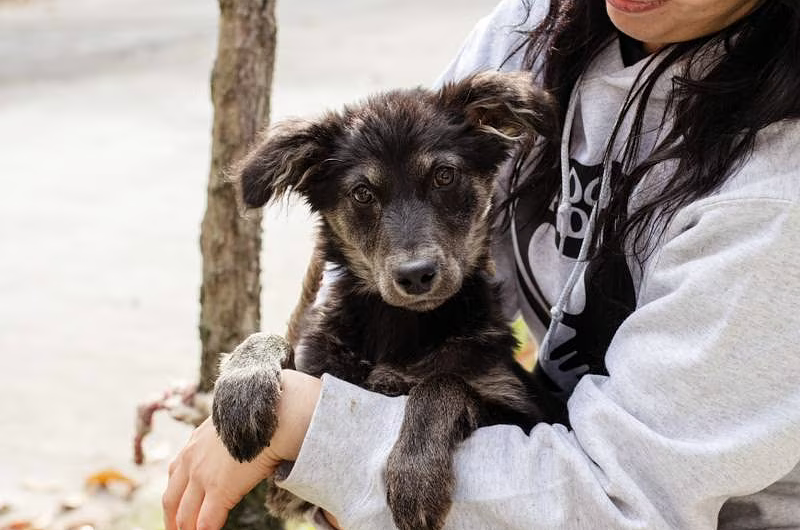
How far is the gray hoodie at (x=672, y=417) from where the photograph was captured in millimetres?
2090

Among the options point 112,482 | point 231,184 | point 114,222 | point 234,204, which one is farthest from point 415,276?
point 114,222

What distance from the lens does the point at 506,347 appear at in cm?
294

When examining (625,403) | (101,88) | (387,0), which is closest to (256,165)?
(625,403)

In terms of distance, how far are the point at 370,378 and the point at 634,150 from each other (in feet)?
3.05

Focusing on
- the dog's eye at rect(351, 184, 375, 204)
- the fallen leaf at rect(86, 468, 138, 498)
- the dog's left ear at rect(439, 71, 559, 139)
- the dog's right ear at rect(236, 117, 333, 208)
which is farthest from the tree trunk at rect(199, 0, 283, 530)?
the dog's left ear at rect(439, 71, 559, 139)

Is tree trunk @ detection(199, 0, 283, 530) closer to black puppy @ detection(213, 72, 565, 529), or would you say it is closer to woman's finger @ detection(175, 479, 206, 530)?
black puppy @ detection(213, 72, 565, 529)

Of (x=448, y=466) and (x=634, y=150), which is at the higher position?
(x=634, y=150)

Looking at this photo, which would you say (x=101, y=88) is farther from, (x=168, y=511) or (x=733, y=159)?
(x=733, y=159)

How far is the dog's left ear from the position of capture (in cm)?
275

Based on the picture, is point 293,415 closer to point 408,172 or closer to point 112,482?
point 408,172

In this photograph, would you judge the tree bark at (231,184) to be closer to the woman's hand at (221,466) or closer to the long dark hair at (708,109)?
the woman's hand at (221,466)

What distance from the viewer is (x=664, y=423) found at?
219 cm

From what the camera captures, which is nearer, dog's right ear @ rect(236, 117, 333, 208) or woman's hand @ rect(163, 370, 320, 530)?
woman's hand @ rect(163, 370, 320, 530)

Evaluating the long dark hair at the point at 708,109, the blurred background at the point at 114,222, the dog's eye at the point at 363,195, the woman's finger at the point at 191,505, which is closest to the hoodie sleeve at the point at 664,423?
the long dark hair at the point at 708,109
